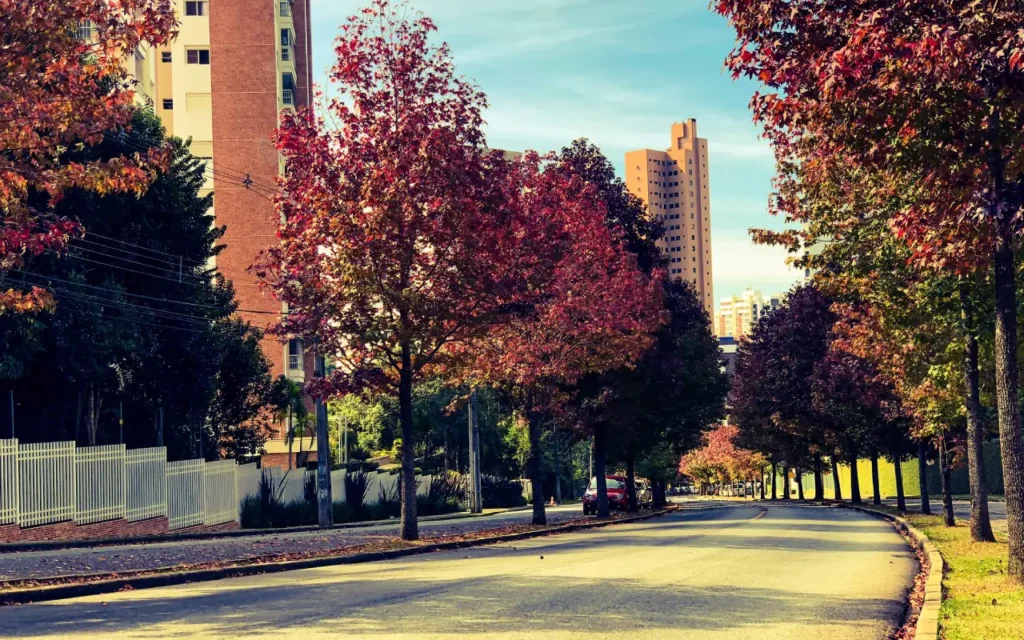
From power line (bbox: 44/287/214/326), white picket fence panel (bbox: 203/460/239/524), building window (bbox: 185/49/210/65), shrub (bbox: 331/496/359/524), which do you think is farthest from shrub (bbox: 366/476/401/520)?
building window (bbox: 185/49/210/65)

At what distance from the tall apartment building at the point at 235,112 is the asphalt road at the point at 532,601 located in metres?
56.2

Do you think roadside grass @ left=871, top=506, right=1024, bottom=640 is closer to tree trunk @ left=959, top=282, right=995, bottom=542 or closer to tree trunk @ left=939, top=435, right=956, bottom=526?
tree trunk @ left=959, top=282, right=995, bottom=542

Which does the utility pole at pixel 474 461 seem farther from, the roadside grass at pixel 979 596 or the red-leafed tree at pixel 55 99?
the red-leafed tree at pixel 55 99

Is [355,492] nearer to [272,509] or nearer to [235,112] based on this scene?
[272,509]

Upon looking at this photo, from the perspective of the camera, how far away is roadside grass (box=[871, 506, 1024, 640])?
10125 mm

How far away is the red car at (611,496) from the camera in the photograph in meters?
50.7

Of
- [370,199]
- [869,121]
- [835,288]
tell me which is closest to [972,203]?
[869,121]

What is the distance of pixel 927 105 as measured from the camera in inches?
521

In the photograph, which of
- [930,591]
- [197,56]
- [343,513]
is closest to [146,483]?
[343,513]

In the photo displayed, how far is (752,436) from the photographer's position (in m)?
67.7

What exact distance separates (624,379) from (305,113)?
64.0ft

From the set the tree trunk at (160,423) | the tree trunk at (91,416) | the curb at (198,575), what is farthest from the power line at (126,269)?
the curb at (198,575)

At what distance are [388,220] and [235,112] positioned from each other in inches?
2108

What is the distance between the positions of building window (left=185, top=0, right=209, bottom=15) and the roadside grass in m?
65.6
